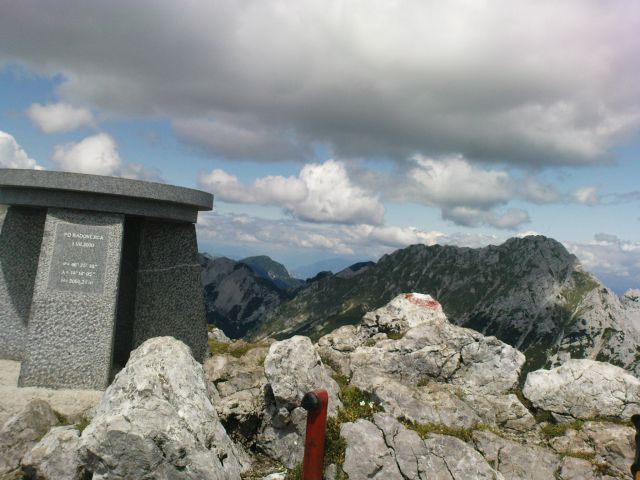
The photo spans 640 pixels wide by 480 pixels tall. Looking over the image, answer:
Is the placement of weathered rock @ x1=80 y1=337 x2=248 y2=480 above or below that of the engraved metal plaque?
below

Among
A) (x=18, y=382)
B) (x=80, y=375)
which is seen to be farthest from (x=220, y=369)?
(x=18, y=382)

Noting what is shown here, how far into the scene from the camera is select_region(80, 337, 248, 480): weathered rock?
32.5 ft

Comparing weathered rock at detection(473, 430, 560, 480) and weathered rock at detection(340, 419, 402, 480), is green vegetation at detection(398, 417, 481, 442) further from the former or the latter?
weathered rock at detection(340, 419, 402, 480)

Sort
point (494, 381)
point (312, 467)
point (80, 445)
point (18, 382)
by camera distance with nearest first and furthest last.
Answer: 1. point (80, 445)
2. point (312, 467)
3. point (18, 382)
4. point (494, 381)

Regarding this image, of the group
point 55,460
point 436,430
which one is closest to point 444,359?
point 436,430

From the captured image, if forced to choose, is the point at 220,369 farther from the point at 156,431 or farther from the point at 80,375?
the point at 156,431

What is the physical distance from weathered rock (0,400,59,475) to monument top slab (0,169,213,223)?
23.8 feet

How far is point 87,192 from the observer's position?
56.7 ft

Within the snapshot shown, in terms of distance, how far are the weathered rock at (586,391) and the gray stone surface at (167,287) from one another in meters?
14.3

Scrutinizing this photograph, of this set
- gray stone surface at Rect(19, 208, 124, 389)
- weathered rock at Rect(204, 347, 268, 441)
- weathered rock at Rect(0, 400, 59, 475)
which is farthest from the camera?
gray stone surface at Rect(19, 208, 124, 389)

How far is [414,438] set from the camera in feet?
41.4

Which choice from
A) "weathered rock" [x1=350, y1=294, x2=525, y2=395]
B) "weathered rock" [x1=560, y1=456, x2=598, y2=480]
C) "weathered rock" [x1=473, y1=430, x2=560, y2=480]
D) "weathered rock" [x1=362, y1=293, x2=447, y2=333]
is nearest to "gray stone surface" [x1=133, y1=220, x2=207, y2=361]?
"weathered rock" [x1=350, y1=294, x2=525, y2=395]

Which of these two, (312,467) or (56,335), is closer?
(312,467)

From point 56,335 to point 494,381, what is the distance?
54.7 feet
